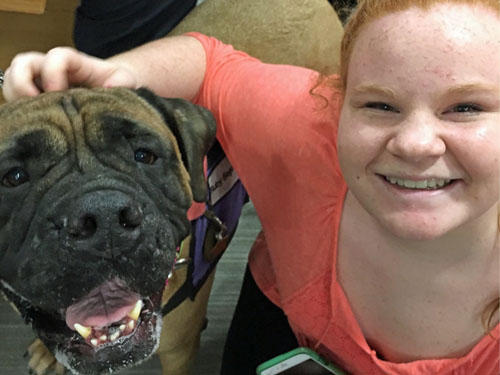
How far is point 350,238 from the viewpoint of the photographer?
109 centimetres

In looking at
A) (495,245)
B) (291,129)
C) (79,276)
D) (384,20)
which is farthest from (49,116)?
Answer: (495,245)

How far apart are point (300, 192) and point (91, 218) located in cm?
48

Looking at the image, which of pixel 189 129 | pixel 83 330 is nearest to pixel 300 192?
pixel 189 129

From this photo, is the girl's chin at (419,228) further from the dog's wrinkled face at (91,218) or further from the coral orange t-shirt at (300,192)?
the dog's wrinkled face at (91,218)

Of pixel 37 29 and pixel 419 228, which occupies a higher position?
pixel 419 228

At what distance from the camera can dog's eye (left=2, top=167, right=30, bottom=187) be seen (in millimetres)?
915

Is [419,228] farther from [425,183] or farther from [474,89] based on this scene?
[474,89]

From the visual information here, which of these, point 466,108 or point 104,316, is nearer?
point 466,108

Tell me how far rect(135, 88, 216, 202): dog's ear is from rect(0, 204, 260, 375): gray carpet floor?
0.83m

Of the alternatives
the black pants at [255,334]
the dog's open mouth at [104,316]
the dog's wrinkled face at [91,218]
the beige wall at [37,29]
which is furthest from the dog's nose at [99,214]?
the beige wall at [37,29]

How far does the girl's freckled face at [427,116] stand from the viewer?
2.48 feet

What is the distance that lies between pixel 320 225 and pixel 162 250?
356 mm

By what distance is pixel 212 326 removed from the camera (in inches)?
73.7

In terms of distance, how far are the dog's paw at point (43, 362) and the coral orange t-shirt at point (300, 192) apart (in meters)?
0.78
